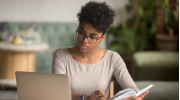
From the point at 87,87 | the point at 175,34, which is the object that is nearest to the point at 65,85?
the point at 87,87

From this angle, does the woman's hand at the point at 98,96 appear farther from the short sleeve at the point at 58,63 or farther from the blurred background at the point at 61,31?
the blurred background at the point at 61,31

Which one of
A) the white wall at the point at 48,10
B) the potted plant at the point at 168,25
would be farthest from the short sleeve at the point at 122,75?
the white wall at the point at 48,10

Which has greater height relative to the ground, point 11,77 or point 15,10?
point 15,10

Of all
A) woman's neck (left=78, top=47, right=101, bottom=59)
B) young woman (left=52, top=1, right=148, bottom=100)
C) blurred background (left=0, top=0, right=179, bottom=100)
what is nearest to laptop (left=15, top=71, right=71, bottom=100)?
young woman (left=52, top=1, right=148, bottom=100)

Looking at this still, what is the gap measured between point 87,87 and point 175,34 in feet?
9.48

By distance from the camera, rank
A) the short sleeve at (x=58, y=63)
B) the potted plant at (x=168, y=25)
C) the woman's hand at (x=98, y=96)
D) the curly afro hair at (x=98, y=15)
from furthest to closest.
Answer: the potted plant at (x=168, y=25)
the short sleeve at (x=58, y=63)
the curly afro hair at (x=98, y=15)
the woman's hand at (x=98, y=96)

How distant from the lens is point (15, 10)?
4.35 m

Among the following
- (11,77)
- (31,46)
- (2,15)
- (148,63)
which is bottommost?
(11,77)

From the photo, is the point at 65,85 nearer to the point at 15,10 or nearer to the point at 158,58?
the point at 158,58

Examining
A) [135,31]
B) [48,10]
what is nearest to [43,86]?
[135,31]

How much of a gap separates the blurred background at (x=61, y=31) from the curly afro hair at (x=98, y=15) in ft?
6.16

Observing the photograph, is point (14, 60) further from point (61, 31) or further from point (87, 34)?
point (87, 34)

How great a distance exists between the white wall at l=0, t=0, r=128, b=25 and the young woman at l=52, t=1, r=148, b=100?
10.1ft

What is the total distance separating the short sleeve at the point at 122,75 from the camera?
1.30 m
